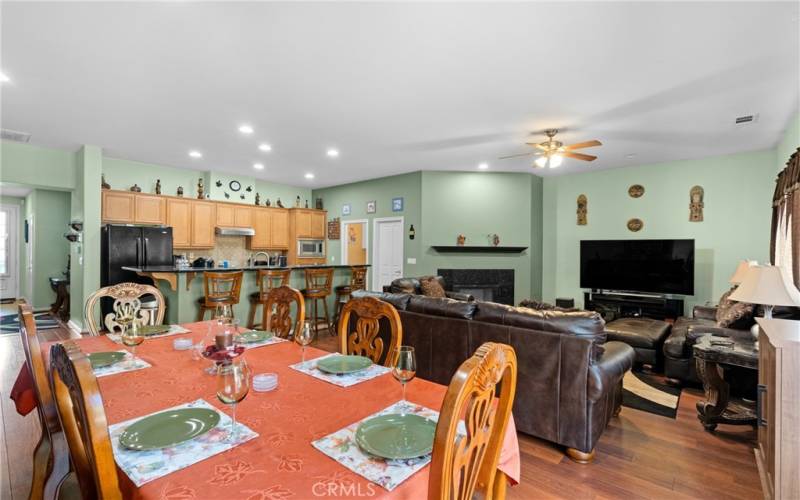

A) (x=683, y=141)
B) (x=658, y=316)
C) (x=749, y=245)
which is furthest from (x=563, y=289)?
(x=683, y=141)

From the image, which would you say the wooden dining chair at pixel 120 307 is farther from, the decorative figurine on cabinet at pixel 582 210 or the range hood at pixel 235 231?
the decorative figurine on cabinet at pixel 582 210

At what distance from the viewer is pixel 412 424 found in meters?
1.15

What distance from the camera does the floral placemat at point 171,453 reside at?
2.98ft

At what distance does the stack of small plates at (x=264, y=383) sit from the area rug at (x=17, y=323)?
6.52m

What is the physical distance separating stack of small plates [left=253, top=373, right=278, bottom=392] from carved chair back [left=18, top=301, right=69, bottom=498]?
0.65m

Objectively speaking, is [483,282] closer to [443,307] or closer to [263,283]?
[263,283]

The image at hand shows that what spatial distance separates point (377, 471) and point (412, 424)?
9.7 inches

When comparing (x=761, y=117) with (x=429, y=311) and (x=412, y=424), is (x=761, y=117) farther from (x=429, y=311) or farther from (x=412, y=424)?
(x=412, y=424)

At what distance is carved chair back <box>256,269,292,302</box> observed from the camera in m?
4.69

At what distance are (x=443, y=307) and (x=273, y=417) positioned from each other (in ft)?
6.25

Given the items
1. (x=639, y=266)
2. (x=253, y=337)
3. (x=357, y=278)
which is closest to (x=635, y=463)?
(x=253, y=337)

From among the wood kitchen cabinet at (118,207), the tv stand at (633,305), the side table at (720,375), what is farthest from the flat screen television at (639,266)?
the wood kitchen cabinet at (118,207)

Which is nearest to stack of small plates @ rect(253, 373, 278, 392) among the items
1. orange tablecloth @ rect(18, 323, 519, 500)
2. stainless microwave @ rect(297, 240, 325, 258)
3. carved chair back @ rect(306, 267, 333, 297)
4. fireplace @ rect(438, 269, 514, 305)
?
orange tablecloth @ rect(18, 323, 519, 500)

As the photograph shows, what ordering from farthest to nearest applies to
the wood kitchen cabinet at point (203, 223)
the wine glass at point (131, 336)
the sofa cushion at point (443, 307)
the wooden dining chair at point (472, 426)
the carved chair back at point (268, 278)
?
the wood kitchen cabinet at point (203, 223)
the carved chair back at point (268, 278)
the sofa cushion at point (443, 307)
the wine glass at point (131, 336)
the wooden dining chair at point (472, 426)
